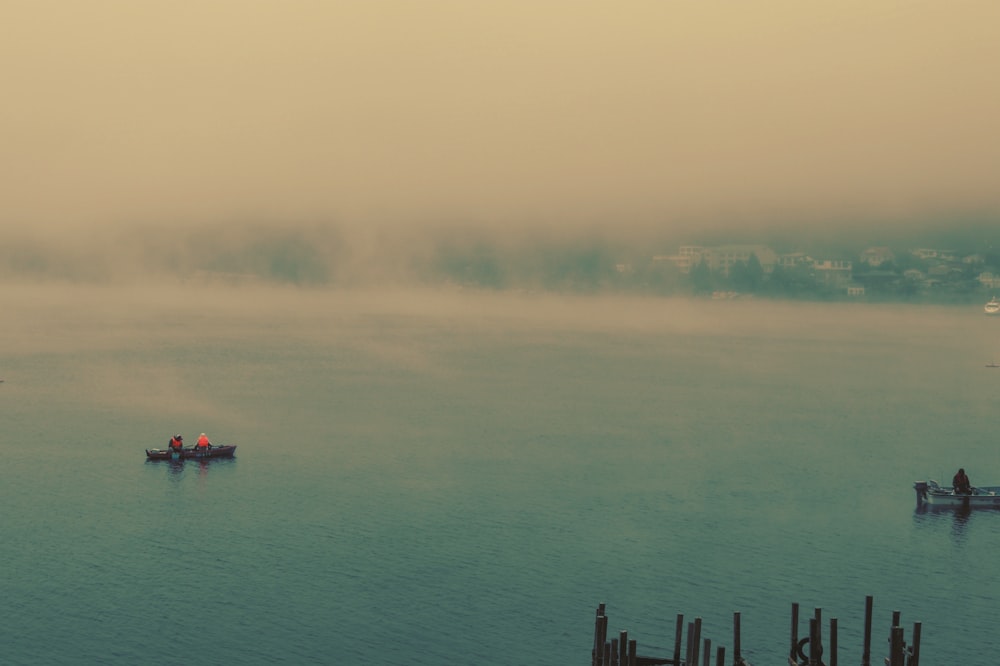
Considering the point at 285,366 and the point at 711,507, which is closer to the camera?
the point at 711,507

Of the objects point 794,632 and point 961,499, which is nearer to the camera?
point 794,632

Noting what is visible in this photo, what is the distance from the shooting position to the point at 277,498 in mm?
77125

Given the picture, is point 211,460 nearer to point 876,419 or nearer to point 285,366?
point 876,419

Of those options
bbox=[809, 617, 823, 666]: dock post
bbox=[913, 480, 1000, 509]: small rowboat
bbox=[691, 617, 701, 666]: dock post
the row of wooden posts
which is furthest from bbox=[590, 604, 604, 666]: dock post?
bbox=[913, 480, 1000, 509]: small rowboat

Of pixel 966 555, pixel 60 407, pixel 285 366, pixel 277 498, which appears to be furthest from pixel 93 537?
pixel 285 366

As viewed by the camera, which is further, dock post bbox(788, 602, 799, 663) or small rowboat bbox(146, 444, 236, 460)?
small rowboat bbox(146, 444, 236, 460)

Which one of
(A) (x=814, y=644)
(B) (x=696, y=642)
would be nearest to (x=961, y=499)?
(A) (x=814, y=644)

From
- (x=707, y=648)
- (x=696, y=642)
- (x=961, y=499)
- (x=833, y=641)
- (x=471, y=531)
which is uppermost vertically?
(x=696, y=642)

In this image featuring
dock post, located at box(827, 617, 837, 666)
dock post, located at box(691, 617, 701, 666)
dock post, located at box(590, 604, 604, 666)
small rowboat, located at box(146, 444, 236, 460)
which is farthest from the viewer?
small rowboat, located at box(146, 444, 236, 460)

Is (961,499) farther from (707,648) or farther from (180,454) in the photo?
(180,454)

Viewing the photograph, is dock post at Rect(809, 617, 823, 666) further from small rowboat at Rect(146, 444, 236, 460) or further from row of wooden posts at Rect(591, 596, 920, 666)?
small rowboat at Rect(146, 444, 236, 460)

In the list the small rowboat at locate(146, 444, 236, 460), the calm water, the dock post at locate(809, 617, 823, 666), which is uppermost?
the dock post at locate(809, 617, 823, 666)

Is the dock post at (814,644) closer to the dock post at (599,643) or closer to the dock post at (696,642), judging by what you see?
the dock post at (696,642)

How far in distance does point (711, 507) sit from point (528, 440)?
34097 mm
